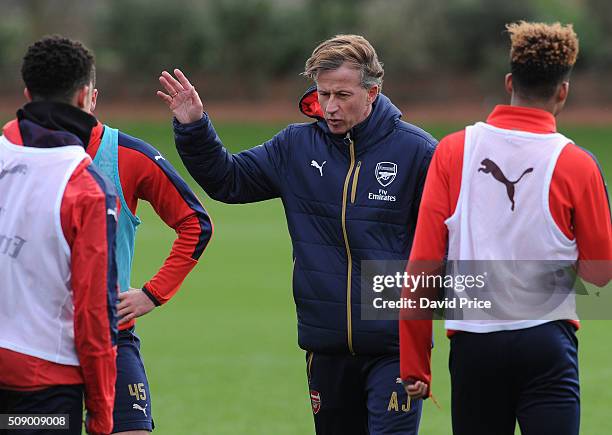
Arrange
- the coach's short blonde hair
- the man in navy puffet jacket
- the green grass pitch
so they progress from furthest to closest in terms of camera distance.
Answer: the green grass pitch < the coach's short blonde hair < the man in navy puffet jacket

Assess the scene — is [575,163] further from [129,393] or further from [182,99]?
[129,393]

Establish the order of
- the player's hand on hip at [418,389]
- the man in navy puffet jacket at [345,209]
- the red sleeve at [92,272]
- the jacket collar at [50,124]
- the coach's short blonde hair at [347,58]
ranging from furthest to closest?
1. the coach's short blonde hair at [347,58]
2. the man in navy puffet jacket at [345,209]
3. the player's hand on hip at [418,389]
4. the jacket collar at [50,124]
5. the red sleeve at [92,272]

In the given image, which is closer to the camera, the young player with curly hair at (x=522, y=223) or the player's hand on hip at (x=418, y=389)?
the young player with curly hair at (x=522, y=223)

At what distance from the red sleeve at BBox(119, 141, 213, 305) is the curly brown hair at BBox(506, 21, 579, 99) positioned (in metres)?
1.77

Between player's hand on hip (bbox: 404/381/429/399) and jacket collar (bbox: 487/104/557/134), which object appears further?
player's hand on hip (bbox: 404/381/429/399)

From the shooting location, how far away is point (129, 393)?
5.23 metres

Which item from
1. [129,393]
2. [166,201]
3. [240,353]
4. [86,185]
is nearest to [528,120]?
[86,185]

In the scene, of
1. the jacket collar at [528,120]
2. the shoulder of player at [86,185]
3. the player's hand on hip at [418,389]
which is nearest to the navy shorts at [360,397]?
the player's hand on hip at [418,389]

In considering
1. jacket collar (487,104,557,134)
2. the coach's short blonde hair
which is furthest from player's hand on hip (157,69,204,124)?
jacket collar (487,104,557,134)

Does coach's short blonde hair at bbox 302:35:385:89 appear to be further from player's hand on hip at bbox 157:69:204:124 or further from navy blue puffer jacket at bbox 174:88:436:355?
player's hand on hip at bbox 157:69:204:124

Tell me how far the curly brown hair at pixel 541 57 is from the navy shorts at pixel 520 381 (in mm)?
907

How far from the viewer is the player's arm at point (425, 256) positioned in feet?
14.8

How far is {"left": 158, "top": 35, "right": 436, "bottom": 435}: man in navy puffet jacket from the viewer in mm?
5438

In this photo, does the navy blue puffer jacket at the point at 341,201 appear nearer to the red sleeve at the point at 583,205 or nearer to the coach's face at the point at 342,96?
the coach's face at the point at 342,96
